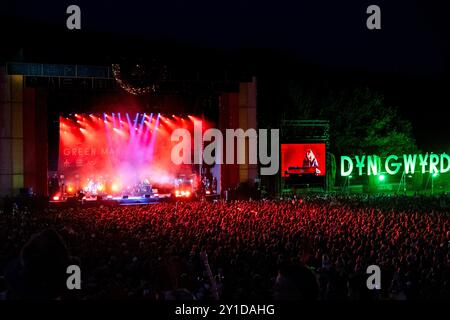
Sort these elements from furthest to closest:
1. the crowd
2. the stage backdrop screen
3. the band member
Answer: the band member → the stage backdrop screen → the crowd

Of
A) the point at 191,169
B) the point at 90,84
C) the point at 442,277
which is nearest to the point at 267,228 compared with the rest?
the point at 442,277

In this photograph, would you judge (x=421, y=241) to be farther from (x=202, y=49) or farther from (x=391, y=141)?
(x=391, y=141)

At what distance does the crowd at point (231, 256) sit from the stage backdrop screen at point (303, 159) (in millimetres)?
9971

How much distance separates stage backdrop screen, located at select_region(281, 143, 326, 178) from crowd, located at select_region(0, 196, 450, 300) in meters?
9.97

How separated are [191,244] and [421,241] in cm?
421

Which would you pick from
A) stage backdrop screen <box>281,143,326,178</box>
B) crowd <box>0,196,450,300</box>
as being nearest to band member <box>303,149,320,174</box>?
→ stage backdrop screen <box>281,143,326,178</box>

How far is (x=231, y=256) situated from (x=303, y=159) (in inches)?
625

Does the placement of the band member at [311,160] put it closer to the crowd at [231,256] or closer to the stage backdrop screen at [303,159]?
the stage backdrop screen at [303,159]

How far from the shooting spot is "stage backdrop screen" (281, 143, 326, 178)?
23.0 meters

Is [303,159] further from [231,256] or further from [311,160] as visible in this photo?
[231,256]

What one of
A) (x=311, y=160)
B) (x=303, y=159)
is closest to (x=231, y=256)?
(x=303, y=159)

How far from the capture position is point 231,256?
25.5 ft

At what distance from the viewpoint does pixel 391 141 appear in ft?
101

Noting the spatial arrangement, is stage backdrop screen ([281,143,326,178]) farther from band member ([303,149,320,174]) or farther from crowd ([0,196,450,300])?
crowd ([0,196,450,300])
